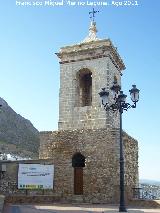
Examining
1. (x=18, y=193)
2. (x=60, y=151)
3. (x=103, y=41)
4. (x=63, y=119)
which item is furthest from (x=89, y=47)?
(x=18, y=193)

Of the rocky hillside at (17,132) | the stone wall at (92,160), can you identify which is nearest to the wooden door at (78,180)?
the stone wall at (92,160)

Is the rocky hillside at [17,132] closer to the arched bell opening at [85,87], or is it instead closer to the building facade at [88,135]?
the arched bell opening at [85,87]

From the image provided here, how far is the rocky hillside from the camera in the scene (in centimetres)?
3788

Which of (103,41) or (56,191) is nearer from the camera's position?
(56,191)

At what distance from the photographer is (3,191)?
1766 centimetres

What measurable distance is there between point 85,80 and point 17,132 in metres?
22.2

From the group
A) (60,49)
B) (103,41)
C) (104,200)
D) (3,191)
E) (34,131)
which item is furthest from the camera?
(34,131)

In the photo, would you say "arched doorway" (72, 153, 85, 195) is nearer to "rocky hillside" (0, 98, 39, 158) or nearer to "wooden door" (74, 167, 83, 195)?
"wooden door" (74, 167, 83, 195)

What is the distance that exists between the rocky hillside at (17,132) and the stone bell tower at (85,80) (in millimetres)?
16652

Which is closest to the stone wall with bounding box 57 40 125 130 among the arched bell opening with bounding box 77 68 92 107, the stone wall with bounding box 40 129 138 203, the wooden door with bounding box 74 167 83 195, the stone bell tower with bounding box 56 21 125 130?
the stone bell tower with bounding box 56 21 125 130

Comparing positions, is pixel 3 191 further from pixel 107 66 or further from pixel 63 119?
pixel 107 66

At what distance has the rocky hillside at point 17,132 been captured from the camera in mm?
37875

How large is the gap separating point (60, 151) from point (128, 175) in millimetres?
3521

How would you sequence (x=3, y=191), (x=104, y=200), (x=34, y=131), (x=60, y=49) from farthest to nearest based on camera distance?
(x=34, y=131) < (x=60, y=49) < (x=3, y=191) < (x=104, y=200)
